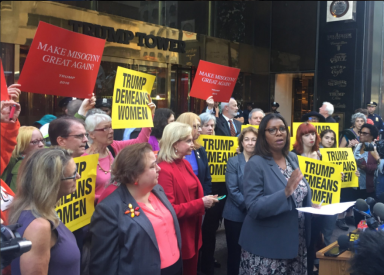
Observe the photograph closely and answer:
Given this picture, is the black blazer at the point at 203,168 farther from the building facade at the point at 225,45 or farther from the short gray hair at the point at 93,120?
the building facade at the point at 225,45

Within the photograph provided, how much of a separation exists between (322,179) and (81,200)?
2714mm

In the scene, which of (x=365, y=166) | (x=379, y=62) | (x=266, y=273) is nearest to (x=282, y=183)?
(x=266, y=273)

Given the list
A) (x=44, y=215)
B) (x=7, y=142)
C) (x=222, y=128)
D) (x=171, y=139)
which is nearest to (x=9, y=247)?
(x=44, y=215)

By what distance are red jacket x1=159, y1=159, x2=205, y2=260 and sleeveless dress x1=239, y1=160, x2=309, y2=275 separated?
51cm

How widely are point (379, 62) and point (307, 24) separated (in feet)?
10.1

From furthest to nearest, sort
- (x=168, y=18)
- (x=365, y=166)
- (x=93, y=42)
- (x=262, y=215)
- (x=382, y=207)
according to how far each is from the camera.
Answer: (x=168, y=18), (x=365, y=166), (x=93, y=42), (x=262, y=215), (x=382, y=207)

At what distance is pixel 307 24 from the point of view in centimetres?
1580

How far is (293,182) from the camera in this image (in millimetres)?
3041

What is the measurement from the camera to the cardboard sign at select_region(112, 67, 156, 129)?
4312 mm

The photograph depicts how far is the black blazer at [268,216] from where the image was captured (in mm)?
3240

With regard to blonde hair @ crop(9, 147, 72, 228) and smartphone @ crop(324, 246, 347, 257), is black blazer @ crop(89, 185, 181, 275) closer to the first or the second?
blonde hair @ crop(9, 147, 72, 228)

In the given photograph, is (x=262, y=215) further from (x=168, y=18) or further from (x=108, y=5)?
(x=168, y=18)

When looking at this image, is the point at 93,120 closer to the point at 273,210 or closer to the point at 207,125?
the point at 273,210

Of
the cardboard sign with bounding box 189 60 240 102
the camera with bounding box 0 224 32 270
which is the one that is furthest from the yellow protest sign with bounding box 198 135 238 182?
the camera with bounding box 0 224 32 270
